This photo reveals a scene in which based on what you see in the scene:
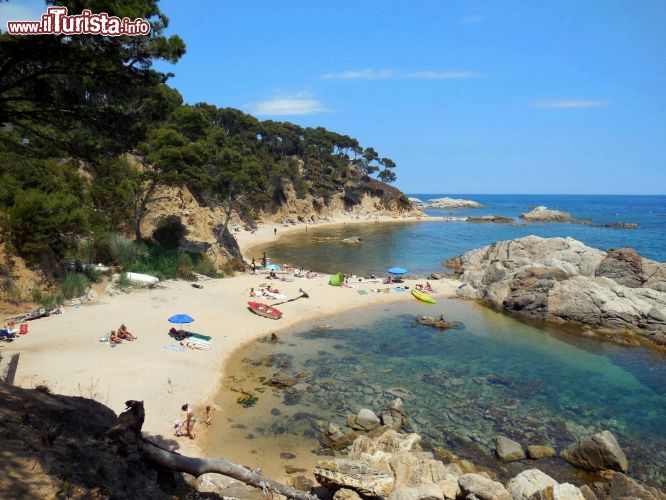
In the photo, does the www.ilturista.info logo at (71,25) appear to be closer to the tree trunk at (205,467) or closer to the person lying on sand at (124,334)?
the tree trunk at (205,467)

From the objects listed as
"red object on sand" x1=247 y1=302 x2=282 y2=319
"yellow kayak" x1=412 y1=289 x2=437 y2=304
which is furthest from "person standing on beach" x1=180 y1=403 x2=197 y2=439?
"yellow kayak" x1=412 y1=289 x2=437 y2=304

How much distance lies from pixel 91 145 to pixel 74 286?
14.5 meters

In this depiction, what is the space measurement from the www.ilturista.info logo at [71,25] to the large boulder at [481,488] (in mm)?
13485

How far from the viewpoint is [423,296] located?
108ft

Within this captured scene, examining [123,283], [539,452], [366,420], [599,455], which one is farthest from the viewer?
[123,283]

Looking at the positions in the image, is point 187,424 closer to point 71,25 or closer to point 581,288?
point 71,25

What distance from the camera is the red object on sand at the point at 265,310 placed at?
1027 inches

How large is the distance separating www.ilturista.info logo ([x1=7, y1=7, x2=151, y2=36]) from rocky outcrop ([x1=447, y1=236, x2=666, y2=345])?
30068mm

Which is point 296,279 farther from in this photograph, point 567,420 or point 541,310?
point 567,420

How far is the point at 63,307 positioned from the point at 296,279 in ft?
61.1

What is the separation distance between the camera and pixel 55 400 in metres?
8.00

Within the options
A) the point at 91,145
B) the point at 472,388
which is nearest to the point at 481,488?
the point at 472,388

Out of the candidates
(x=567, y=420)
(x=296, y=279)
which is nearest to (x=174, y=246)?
(x=296, y=279)

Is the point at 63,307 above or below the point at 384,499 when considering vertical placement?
above
